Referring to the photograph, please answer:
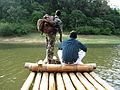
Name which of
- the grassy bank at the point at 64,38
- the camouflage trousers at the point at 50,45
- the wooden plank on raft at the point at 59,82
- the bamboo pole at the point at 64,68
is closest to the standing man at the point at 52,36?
→ the camouflage trousers at the point at 50,45

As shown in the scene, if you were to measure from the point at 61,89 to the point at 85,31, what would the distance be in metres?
38.1

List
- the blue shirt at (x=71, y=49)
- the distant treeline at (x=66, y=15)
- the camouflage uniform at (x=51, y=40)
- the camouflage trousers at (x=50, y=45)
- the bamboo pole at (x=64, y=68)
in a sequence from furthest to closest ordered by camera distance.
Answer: the distant treeline at (x=66, y=15), the camouflage trousers at (x=50, y=45), the camouflage uniform at (x=51, y=40), the blue shirt at (x=71, y=49), the bamboo pole at (x=64, y=68)

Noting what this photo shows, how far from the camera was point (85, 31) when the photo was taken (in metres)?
44.1

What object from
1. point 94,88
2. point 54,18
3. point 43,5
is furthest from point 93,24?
point 94,88

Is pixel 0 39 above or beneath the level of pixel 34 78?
beneath

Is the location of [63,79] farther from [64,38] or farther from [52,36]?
[64,38]

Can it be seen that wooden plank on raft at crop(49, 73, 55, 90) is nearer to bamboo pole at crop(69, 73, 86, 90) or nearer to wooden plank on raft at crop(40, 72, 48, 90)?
wooden plank on raft at crop(40, 72, 48, 90)

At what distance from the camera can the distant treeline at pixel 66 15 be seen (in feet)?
141

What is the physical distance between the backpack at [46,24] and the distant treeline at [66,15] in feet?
98.8

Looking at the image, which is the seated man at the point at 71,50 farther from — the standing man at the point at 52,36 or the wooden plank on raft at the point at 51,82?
the standing man at the point at 52,36

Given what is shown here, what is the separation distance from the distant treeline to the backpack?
30100mm

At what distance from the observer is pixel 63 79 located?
24.2 ft

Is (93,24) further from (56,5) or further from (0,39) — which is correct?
(0,39)

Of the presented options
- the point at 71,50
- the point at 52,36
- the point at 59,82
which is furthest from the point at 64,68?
the point at 52,36
